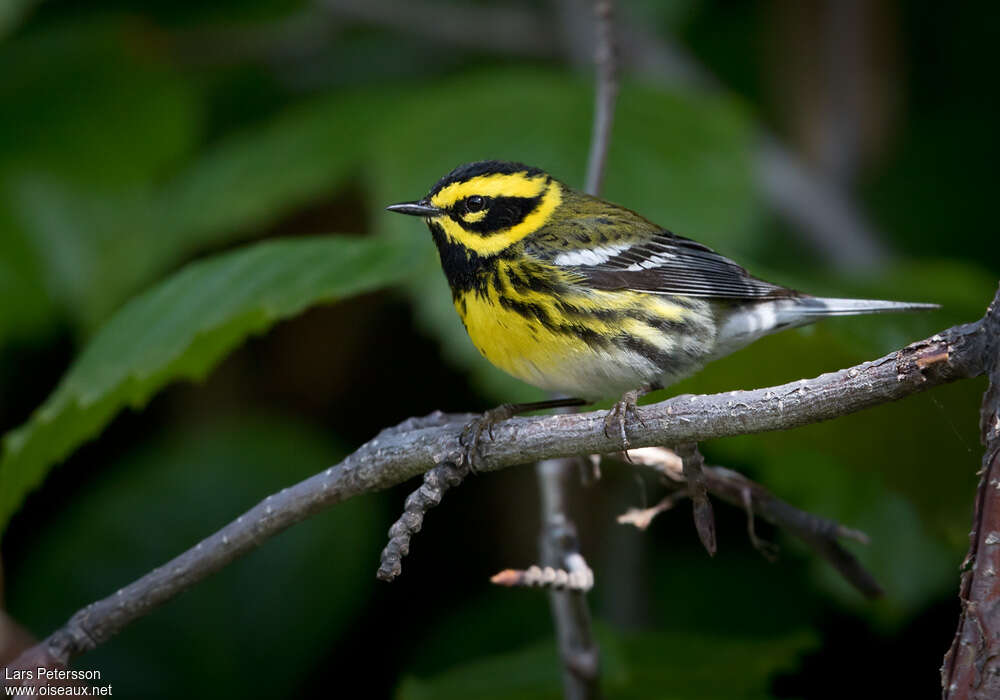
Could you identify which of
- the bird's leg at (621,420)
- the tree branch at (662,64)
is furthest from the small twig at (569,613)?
the tree branch at (662,64)

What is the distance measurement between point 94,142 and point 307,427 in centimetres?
122

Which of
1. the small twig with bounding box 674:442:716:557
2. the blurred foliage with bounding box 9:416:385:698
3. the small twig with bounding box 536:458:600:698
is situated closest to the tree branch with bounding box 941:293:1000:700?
the small twig with bounding box 674:442:716:557

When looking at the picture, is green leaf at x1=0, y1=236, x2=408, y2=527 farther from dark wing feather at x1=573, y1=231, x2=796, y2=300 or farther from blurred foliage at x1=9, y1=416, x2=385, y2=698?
blurred foliage at x1=9, y1=416, x2=385, y2=698

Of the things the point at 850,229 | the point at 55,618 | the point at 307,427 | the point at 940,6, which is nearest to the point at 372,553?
the point at 307,427

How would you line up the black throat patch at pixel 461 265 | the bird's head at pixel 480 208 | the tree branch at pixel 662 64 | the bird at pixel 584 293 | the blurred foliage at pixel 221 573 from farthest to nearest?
the tree branch at pixel 662 64, the blurred foliage at pixel 221 573, the bird's head at pixel 480 208, the black throat patch at pixel 461 265, the bird at pixel 584 293

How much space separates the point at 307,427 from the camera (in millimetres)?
3809

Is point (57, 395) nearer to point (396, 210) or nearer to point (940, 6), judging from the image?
point (396, 210)

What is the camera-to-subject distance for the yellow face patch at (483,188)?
8.55 ft

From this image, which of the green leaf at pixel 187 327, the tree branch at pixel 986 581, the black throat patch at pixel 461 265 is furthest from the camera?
the black throat patch at pixel 461 265

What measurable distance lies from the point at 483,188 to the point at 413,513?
1.15m

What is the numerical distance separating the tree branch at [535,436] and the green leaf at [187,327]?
1.63ft

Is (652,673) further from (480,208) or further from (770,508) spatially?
(480,208)

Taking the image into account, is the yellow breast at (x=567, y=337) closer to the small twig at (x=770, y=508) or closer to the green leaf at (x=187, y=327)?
the green leaf at (x=187, y=327)

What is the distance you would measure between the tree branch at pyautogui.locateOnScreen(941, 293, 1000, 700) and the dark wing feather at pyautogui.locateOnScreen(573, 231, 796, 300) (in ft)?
3.96
